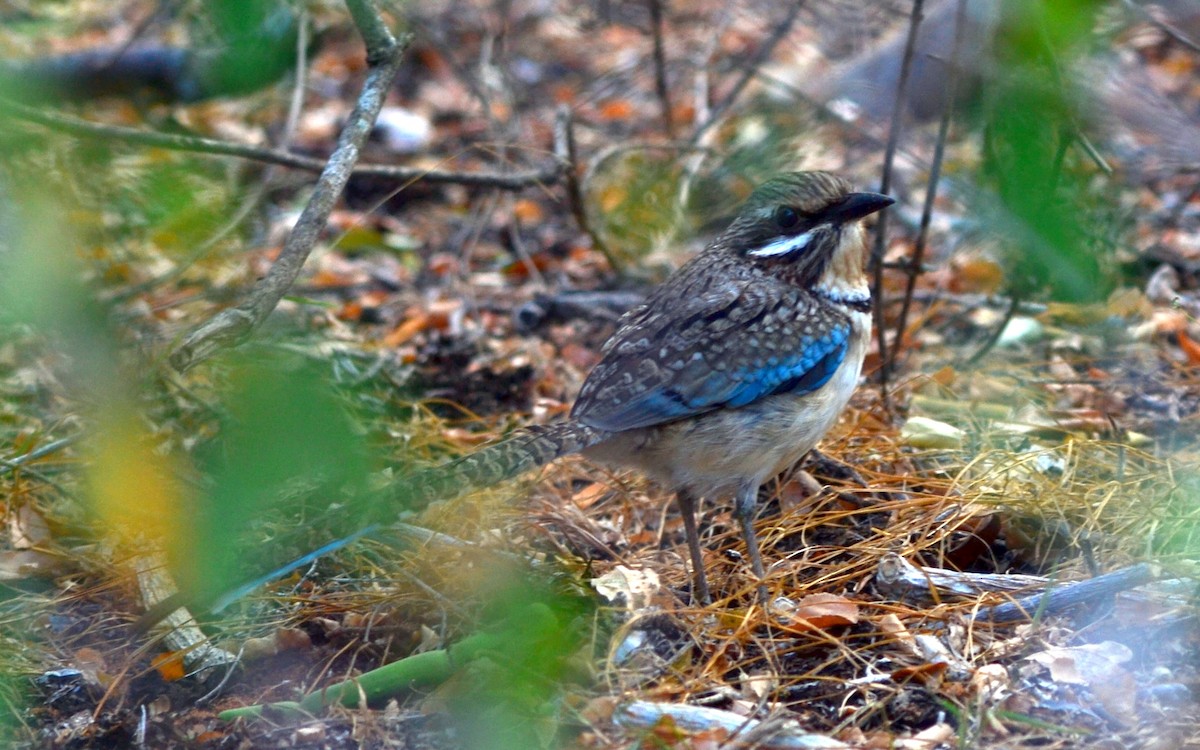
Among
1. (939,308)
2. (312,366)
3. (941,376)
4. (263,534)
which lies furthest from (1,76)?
(939,308)

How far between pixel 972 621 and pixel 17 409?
443cm

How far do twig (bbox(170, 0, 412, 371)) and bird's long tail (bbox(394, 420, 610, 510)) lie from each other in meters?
0.65

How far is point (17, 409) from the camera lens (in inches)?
228

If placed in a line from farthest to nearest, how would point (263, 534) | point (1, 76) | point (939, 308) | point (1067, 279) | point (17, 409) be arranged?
point (939, 308) → point (17, 409) → point (263, 534) → point (1067, 279) → point (1, 76)

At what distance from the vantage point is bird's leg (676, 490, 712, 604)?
4.41 metres

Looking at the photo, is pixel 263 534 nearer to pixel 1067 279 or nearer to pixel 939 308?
pixel 1067 279

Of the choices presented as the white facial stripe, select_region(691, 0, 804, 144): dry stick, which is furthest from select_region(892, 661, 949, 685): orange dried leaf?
select_region(691, 0, 804, 144): dry stick

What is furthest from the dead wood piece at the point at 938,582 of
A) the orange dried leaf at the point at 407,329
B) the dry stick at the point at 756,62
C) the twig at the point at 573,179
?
the dry stick at the point at 756,62

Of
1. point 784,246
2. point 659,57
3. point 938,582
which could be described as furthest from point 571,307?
point 938,582

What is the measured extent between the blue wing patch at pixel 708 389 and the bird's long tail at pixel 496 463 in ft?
0.32

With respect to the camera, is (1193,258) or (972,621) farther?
(1193,258)

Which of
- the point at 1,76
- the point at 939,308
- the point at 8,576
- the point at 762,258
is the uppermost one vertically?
the point at 1,76

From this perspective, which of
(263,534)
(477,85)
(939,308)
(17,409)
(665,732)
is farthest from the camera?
(477,85)

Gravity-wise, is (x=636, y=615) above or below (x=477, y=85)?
below
